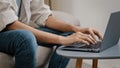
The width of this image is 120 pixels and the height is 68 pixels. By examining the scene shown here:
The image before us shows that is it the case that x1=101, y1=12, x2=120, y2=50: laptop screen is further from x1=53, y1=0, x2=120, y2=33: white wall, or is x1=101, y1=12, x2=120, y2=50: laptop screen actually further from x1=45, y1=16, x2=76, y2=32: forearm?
x1=53, y1=0, x2=120, y2=33: white wall

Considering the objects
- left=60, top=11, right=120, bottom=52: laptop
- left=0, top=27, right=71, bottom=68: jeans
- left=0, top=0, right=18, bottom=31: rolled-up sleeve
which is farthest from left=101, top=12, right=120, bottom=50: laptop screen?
left=0, top=0, right=18, bottom=31: rolled-up sleeve

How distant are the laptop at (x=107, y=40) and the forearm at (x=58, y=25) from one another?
0.98 feet

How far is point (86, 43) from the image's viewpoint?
1.08 meters

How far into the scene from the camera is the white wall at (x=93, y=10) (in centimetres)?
193

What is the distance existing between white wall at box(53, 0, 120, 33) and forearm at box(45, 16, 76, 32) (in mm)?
526

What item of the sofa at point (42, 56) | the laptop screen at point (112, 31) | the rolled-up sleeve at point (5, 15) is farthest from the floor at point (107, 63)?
the rolled-up sleeve at point (5, 15)

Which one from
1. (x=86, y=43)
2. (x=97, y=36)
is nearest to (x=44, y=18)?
(x=97, y=36)

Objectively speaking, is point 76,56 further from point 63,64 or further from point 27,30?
point 63,64

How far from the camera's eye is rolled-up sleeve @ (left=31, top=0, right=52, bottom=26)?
159 centimetres

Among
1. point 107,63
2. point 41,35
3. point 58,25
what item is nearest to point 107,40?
point 41,35

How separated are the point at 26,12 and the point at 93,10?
82 cm

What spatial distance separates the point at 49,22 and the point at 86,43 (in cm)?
53

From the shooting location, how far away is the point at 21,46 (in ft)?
3.80

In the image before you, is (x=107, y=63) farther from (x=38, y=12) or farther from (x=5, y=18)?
(x=5, y=18)
